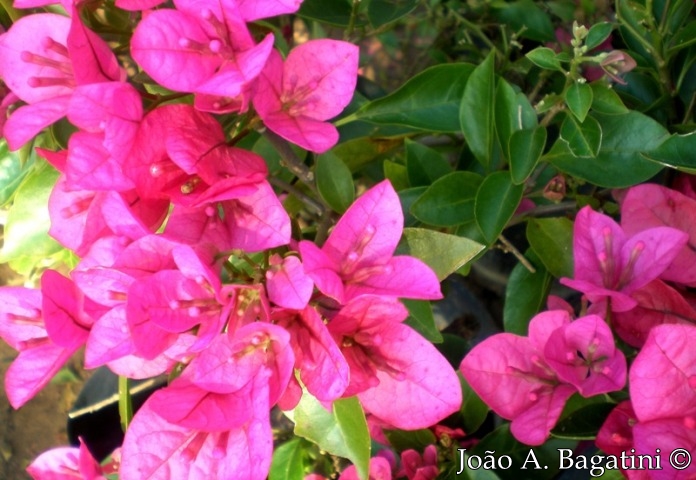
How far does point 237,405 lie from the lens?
1.55ft

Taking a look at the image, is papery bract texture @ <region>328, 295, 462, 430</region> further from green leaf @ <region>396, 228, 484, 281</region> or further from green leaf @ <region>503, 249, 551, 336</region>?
green leaf @ <region>503, 249, 551, 336</region>

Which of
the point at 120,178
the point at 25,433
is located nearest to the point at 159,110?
the point at 120,178

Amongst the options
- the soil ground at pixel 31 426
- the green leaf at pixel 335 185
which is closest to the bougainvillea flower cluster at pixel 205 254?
the green leaf at pixel 335 185

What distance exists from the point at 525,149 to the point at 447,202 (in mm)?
90

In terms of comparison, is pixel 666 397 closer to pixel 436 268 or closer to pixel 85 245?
pixel 436 268

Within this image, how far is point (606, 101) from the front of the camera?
593 mm

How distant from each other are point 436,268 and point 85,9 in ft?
1.10

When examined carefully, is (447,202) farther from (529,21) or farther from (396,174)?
(529,21)

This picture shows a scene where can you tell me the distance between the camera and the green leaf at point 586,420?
624 mm

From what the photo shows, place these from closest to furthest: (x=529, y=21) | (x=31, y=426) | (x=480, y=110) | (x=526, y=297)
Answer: (x=480, y=110)
(x=526, y=297)
(x=529, y=21)
(x=31, y=426)

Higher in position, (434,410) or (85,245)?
(85,245)

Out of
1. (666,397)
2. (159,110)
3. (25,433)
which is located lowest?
(25,433)

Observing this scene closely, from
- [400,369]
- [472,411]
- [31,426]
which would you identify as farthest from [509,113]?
[31,426]

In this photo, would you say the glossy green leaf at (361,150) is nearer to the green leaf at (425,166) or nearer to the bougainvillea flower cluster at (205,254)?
the green leaf at (425,166)
